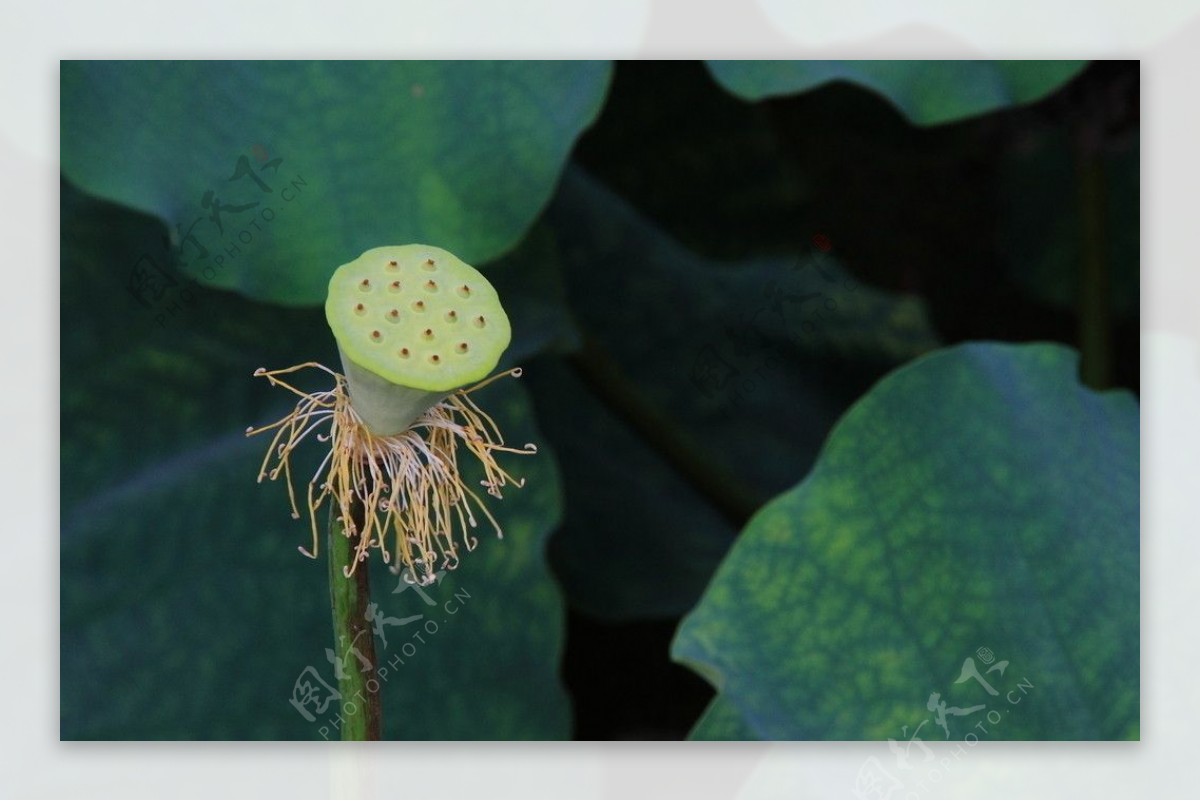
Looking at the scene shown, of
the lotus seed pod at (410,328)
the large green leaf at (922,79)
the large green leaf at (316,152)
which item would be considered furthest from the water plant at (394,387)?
the large green leaf at (922,79)

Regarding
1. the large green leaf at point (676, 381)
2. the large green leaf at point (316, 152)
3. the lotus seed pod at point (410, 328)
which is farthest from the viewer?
the large green leaf at point (676, 381)

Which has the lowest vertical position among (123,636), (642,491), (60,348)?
(123,636)

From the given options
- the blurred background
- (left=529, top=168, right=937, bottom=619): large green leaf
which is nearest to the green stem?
the blurred background

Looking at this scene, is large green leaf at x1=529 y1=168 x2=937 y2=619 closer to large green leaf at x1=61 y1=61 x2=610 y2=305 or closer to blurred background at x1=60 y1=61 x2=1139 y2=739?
blurred background at x1=60 y1=61 x2=1139 y2=739

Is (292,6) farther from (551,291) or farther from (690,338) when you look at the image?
(690,338)

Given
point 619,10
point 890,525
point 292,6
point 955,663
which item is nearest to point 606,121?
point 619,10

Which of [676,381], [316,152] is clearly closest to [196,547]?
[316,152]

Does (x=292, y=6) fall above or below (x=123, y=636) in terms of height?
above

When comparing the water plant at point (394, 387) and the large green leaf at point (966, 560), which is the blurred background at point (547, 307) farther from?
the water plant at point (394, 387)
